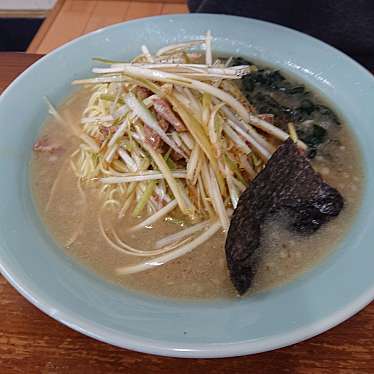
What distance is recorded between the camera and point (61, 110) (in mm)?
1566

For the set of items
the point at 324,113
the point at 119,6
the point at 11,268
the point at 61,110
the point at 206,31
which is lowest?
the point at 119,6

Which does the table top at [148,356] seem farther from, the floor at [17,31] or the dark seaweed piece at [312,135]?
the floor at [17,31]

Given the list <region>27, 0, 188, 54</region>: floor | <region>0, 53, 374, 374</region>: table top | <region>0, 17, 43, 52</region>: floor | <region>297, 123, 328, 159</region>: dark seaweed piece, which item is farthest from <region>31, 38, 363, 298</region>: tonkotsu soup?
<region>0, 17, 43, 52</region>: floor

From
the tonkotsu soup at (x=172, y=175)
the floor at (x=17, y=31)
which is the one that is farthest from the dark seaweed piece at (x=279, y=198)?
the floor at (x=17, y=31)

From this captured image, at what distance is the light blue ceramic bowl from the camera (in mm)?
902

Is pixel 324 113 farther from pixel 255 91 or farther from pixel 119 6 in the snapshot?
pixel 119 6

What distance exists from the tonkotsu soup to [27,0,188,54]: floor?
917mm

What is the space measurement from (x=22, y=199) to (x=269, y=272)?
64 centimetres

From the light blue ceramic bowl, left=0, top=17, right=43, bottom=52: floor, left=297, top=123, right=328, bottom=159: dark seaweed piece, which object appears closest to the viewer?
the light blue ceramic bowl

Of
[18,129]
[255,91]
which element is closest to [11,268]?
[18,129]

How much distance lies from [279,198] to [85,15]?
180 cm

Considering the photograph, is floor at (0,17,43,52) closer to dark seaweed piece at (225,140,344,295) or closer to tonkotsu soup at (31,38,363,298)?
tonkotsu soup at (31,38,363,298)

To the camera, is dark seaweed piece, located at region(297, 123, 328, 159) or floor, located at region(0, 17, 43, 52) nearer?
dark seaweed piece, located at region(297, 123, 328, 159)

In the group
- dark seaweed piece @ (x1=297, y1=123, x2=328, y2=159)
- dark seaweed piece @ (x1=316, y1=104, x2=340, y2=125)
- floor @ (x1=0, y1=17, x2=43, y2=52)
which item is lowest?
floor @ (x1=0, y1=17, x2=43, y2=52)
